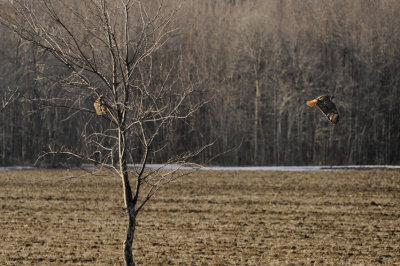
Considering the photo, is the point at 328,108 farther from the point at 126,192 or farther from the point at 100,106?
the point at 100,106

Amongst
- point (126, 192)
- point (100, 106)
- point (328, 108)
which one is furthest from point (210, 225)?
point (100, 106)

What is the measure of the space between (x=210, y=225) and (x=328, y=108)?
23.6ft

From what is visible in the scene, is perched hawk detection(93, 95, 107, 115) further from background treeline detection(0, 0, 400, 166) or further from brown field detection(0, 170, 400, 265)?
background treeline detection(0, 0, 400, 166)

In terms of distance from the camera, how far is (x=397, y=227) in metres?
14.2

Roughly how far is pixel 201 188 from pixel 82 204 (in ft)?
19.7

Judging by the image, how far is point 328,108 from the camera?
25.9 ft

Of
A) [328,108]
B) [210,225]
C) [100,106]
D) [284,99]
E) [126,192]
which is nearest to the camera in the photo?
[100,106]

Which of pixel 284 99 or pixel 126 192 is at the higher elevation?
pixel 284 99

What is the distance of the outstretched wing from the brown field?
353 cm

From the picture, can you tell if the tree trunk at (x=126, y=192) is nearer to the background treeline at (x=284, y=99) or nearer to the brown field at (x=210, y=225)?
the brown field at (x=210, y=225)

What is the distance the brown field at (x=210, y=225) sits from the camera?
1097 cm

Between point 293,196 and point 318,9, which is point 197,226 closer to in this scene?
point 293,196

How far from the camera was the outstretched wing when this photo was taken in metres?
7.73

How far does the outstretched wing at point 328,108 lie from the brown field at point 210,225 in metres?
3.53
